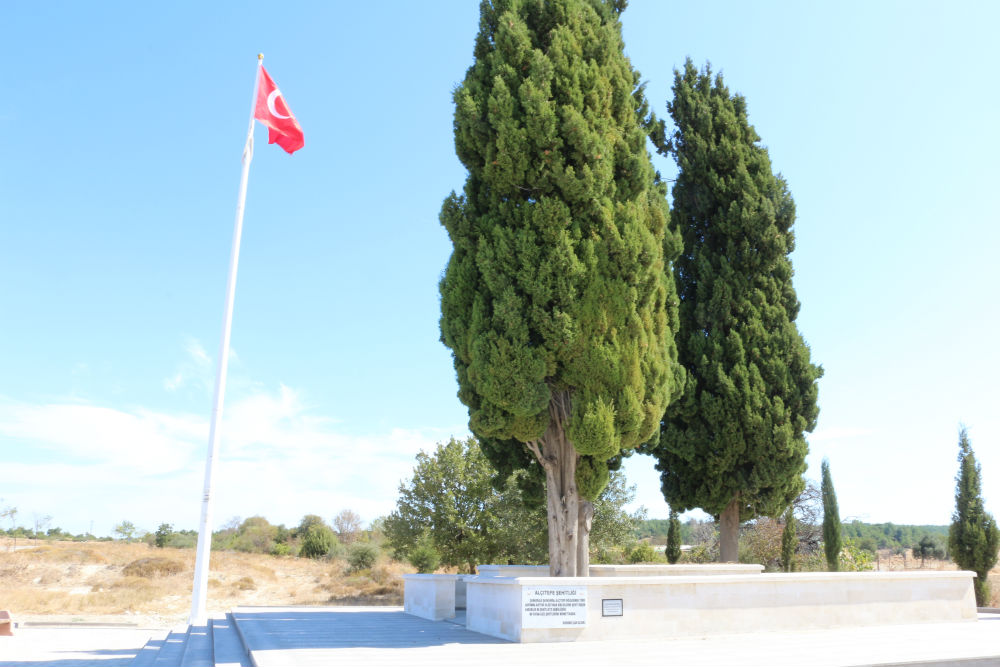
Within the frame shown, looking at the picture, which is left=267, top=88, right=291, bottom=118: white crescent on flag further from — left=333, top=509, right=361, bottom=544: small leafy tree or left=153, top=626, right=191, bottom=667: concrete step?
left=333, top=509, right=361, bottom=544: small leafy tree

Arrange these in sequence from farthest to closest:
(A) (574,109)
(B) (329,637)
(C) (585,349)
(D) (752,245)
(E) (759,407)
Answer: (D) (752,245) → (E) (759,407) → (A) (574,109) → (C) (585,349) → (B) (329,637)

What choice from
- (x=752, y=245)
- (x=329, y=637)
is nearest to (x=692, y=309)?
(x=752, y=245)

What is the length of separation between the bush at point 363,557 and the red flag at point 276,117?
20.5 metres

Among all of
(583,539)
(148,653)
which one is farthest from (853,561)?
(148,653)

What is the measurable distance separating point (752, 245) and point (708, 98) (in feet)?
14.4

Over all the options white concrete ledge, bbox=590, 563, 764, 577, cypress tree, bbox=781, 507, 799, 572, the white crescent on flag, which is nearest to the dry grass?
white concrete ledge, bbox=590, 563, 764, 577

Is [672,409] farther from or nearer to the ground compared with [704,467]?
farther from the ground

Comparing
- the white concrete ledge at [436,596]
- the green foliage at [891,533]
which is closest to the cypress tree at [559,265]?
the white concrete ledge at [436,596]

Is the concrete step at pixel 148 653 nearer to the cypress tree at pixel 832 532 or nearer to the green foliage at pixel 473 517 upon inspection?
the green foliage at pixel 473 517

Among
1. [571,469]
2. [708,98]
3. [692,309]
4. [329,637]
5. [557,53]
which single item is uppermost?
[708,98]

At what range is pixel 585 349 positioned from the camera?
1070 centimetres

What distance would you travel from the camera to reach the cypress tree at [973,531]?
18848 mm

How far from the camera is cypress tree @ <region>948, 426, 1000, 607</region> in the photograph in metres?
18.8

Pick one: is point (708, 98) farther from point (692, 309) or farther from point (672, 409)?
point (672, 409)
